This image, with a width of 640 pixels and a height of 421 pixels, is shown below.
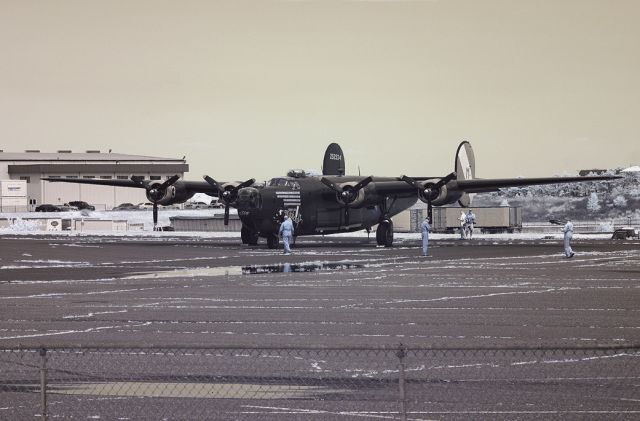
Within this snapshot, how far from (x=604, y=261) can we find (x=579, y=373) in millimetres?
28448

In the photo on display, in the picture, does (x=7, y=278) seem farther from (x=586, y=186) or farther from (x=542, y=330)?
(x=586, y=186)

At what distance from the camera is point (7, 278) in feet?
108

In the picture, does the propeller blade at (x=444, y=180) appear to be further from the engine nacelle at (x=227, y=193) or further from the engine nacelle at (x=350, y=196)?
the engine nacelle at (x=227, y=193)

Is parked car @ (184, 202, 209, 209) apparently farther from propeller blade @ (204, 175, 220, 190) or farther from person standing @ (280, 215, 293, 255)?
person standing @ (280, 215, 293, 255)

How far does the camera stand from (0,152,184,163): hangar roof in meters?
150

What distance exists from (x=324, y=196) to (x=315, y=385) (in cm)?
4026

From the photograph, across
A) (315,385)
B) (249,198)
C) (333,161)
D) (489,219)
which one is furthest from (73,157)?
(315,385)

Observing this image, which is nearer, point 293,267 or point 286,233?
point 293,267

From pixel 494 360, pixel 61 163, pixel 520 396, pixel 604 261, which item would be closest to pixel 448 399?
pixel 520 396

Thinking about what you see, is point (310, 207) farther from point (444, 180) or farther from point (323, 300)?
point (323, 300)

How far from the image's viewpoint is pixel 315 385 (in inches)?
510

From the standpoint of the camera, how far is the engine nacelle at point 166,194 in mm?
56969

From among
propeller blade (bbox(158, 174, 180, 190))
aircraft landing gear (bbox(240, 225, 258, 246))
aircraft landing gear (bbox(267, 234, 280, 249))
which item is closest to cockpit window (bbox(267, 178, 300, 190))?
aircraft landing gear (bbox(267, 234, 280, 249))

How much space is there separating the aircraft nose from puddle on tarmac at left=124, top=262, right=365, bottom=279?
12393 millimetres
